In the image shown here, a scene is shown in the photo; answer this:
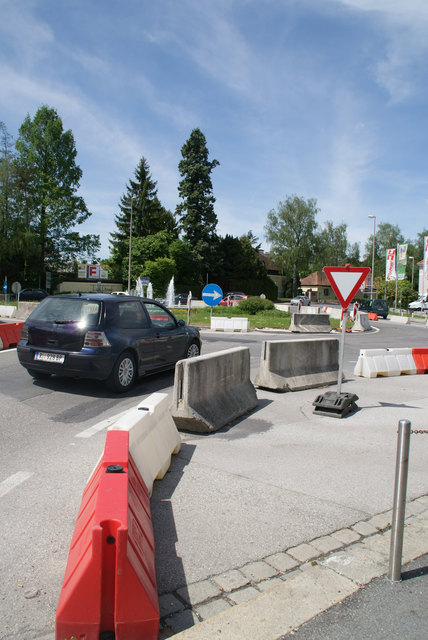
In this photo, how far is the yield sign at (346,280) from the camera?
786 cm

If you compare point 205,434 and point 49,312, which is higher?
point 49,312

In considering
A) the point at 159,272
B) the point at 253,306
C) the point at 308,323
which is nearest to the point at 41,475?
the point at 308,323

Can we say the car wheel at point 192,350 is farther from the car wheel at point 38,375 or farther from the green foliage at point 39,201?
the green foliage at point 39,201

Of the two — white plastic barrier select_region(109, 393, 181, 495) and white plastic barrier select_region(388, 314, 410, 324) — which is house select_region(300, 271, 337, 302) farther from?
white plastic barrier select_region(109, 393, 181, 495)

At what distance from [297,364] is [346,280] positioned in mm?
1957

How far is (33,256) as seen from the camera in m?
54.6

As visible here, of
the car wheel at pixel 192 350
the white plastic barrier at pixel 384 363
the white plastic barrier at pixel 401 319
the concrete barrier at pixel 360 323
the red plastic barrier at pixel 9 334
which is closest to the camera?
the car wheel at pixel 192 350

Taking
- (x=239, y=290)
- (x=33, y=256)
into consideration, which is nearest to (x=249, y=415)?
(x=33, y=256)

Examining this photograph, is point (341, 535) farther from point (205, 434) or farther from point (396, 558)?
point (205, 434)

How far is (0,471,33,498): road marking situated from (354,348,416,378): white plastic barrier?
8.11 m

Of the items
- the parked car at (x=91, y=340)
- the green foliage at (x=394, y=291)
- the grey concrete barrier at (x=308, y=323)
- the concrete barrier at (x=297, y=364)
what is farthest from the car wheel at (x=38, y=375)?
the green foliage at (x=394, y=291)

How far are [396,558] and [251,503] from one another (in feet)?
4.33

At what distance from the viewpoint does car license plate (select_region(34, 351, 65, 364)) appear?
7754mm

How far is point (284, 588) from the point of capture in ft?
9.18
